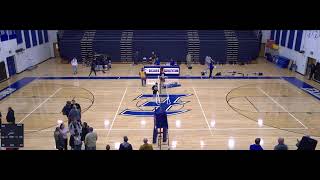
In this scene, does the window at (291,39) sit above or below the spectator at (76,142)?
above

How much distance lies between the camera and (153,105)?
50.2ft

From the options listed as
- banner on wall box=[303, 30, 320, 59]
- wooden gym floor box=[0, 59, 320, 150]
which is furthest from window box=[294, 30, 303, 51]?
wooden gym floor box=[0, 59, 320, 150]

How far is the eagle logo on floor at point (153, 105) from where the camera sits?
1431 centimetres

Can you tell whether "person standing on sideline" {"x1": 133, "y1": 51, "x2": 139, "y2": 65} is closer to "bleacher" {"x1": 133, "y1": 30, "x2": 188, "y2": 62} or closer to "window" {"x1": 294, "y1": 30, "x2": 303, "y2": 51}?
"bleacher" {"x1": 133, "y1": 30, "x2": 188, "y2": 62}

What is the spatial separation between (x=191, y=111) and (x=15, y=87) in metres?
11.4

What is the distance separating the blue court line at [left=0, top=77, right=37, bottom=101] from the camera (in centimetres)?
1718

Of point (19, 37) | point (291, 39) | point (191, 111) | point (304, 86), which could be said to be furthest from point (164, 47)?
point (191, 111)

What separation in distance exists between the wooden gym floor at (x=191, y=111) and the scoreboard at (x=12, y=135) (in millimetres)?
2292

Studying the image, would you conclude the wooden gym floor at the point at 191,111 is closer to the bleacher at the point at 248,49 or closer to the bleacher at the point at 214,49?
the bleacher at the point at 248,49

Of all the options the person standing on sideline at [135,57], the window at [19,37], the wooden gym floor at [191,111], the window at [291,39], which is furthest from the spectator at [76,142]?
the window at [291,39]

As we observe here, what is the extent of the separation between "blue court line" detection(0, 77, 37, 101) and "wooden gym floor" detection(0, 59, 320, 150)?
14.9 inches

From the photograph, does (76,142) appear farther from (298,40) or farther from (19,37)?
(298,40)
